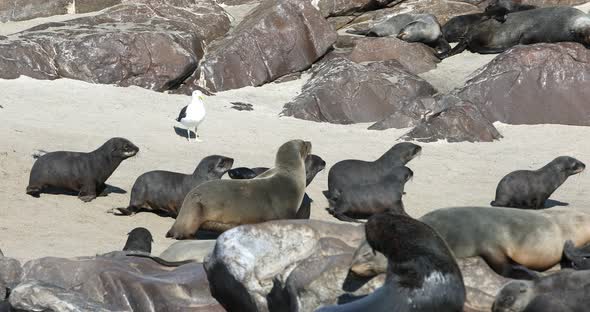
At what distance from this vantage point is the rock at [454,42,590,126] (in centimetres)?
1402

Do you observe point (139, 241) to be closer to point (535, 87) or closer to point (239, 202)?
point (239, 202)

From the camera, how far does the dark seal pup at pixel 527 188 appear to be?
10.0 meters

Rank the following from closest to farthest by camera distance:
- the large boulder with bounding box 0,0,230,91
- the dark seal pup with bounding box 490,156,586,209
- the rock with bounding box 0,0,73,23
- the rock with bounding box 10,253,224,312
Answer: the rock with bounding box 10,253,224,312
the dark seal pup with bounding box 490,156,586,209
the large boulder with bounding box 0,0,230,91
the rock with bounding box 0,0,73,23

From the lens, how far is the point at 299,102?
1423 cm

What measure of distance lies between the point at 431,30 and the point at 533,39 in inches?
67.0

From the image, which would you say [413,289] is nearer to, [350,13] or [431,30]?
[431,30]

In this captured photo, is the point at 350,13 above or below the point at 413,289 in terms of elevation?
below

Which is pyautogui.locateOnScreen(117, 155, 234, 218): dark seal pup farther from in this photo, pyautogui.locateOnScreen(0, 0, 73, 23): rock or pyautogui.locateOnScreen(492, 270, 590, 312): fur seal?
pyautogui.locateOnScreen(0, 0, 73, 23): rock

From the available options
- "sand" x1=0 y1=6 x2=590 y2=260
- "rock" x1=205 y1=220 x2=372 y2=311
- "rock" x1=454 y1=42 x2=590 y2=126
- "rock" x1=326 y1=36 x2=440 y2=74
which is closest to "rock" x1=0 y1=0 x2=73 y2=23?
"sand" x1=0 y1=6 x2=590 y2=260

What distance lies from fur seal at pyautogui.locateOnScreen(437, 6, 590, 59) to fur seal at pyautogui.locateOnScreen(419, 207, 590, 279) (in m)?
8.51

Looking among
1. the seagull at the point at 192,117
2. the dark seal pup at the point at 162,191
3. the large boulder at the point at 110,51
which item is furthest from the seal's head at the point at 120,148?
the large boulder at the point at 110,51

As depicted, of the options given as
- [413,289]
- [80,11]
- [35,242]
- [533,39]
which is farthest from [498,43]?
[413,289]

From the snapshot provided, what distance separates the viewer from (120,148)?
1027cm

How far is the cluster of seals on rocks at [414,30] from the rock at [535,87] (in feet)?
7.99
